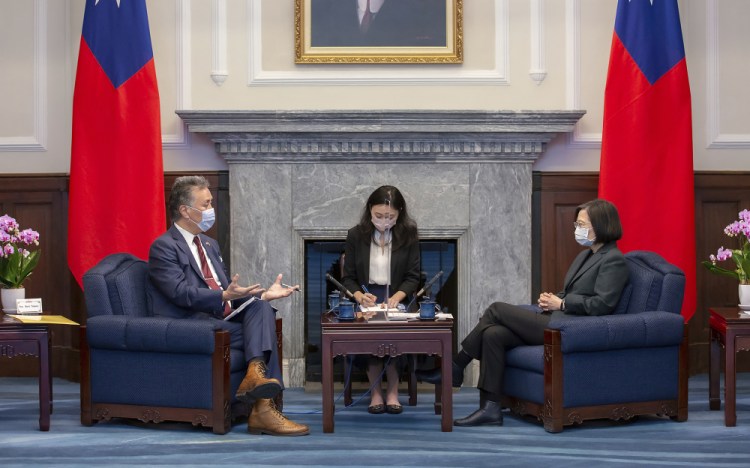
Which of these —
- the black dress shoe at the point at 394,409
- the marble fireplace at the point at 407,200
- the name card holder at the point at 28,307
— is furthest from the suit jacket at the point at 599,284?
the name card holder at the point at 28,307

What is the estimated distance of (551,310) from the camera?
18.1 feet

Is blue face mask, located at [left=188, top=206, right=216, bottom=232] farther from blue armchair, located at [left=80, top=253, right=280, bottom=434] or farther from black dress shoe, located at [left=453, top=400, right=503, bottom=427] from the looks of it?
black dress shoe, located at [left=453, top=400, right=503, bottom=427]

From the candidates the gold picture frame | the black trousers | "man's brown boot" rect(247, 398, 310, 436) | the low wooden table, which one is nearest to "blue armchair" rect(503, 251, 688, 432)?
the black trousers

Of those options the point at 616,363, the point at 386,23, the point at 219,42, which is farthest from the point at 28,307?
the point at 616,363

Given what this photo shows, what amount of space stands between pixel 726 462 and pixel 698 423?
86 centimetres

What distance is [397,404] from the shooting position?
5691mm

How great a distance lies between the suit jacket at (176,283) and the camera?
525 cm

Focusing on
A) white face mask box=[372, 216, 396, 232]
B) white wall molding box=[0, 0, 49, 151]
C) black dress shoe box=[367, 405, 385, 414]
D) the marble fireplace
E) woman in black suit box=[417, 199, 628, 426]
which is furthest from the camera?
white wall molding box=[0, 0, 49, 151]

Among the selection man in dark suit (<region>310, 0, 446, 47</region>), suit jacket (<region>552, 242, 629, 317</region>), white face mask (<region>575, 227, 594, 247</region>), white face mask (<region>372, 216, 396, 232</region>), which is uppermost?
man in dark suit (<region>310, 0, 446, 47</region>)

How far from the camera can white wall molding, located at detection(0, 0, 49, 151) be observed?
6875mm

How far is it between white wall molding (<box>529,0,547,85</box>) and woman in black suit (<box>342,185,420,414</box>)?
1452 millimetres

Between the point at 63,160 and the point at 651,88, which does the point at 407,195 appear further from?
the point at 63,160

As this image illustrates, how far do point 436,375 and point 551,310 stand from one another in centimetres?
71

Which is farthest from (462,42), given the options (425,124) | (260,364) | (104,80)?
(260,364)
